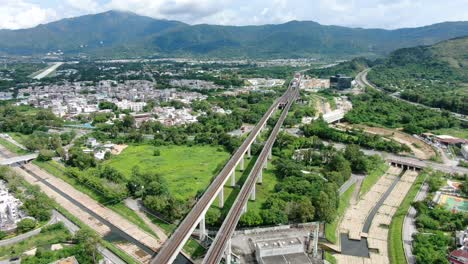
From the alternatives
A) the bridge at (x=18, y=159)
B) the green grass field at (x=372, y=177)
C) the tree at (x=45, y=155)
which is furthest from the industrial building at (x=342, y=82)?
the bridge at (x=18, y=159)

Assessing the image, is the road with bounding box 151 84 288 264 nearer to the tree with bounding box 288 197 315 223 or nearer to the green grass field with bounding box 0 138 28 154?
the tree with bounding box 288 197 315 223

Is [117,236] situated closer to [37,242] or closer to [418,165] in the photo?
[37,242]

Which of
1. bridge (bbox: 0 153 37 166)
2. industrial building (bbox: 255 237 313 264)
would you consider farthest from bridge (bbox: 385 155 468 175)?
bridge (bbox: 0 153 37 166)

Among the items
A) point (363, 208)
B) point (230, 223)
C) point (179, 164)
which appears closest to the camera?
point (230, 223)

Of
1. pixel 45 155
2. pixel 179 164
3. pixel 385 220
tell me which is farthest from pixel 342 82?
pixel 45 155

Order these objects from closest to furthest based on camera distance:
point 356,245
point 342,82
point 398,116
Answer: point 356,245 → point 398,116 → point 342,82

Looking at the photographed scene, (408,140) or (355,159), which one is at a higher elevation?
(355,159)

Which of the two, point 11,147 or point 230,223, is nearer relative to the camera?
point 230,223

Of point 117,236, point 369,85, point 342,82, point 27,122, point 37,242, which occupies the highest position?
point 27,122
